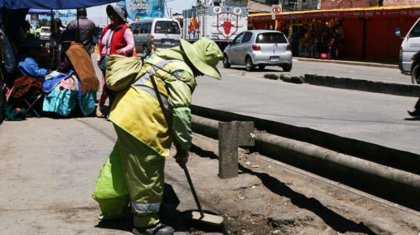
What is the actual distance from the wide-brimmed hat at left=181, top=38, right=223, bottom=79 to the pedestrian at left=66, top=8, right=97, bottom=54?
693cm

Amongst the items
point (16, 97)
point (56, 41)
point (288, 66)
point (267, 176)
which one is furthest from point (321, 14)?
point (267, 176)

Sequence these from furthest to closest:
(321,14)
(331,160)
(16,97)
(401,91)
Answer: (321,14) → (401,91) → (16,97) → (331,160)

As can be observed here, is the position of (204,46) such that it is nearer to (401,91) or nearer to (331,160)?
(331,160)

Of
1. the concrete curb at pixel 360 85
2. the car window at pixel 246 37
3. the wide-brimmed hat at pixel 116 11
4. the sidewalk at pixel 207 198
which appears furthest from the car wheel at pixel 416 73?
the sidewalk at pixel 207 198

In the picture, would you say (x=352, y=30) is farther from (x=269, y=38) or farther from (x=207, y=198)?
(x=207, y=198)

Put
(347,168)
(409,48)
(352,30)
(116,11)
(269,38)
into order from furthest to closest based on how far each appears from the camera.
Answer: (352,30) → (269,38) → (409,48) → (116,11) → (347,168)

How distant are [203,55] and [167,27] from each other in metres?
32.5

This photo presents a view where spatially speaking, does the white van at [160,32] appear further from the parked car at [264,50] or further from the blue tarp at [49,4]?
the blue tarp at [49,4]

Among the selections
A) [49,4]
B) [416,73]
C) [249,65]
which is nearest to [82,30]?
[49,4]

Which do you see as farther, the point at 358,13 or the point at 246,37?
the point at 358,13

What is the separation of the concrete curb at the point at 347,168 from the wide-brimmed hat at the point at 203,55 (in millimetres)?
1647

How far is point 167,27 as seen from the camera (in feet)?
120

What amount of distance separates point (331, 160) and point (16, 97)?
6.37m

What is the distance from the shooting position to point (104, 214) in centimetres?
496
